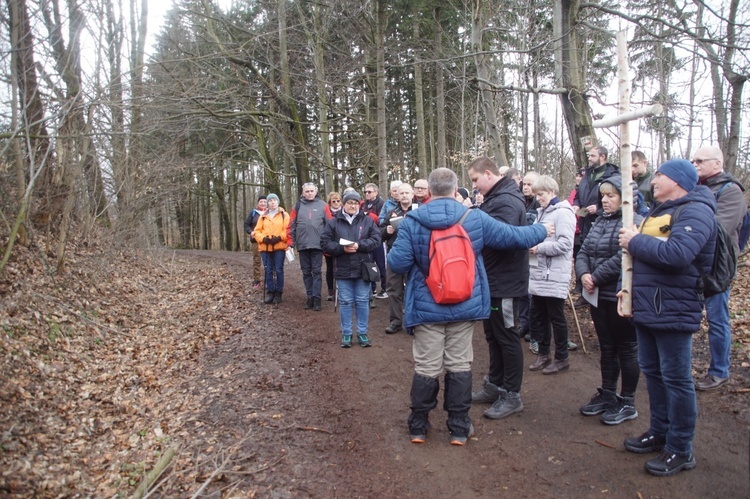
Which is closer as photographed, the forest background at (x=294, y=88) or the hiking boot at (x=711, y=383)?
the hiking boot at (x=711, y=383)

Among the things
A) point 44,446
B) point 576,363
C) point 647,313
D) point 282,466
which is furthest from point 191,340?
Answer: point 647,313

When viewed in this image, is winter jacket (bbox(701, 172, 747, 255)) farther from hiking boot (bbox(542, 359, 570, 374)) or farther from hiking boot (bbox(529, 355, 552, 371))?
hiking boot (bbox(529, 355, 552, 371))

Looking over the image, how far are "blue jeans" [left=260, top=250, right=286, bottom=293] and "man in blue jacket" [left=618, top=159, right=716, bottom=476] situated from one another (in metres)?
7.01

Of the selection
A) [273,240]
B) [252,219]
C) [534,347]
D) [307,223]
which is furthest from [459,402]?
[252,219]

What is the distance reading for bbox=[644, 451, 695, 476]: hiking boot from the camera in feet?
11.3

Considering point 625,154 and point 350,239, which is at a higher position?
point 625,154

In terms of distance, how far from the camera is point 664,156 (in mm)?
19969

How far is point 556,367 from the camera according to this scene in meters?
5.58

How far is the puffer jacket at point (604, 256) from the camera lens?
4.19m

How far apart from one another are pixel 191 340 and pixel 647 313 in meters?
6.67

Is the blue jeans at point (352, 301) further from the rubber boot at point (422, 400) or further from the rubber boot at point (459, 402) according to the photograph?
the rubber boot at point (459, 402)

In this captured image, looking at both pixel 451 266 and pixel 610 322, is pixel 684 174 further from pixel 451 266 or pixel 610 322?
pixel 451 266

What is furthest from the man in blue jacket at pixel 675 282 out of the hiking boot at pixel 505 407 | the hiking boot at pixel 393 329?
the hiking boot at pixel 393 329

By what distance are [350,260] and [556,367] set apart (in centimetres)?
284
